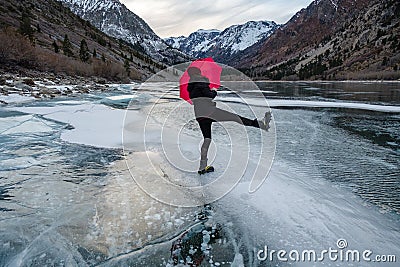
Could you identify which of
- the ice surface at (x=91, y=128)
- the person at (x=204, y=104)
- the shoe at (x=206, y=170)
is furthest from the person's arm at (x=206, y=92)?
the ice surface at (x=91, y=128)

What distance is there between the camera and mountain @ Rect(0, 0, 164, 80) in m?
26.8

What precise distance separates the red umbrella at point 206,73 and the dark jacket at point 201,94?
0.28 ft

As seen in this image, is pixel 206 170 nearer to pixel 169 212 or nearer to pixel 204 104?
pixel 204 104

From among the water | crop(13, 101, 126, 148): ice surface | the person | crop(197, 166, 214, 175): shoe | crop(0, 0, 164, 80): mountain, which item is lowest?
the water

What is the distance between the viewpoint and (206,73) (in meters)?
4.31

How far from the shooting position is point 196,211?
131 inches

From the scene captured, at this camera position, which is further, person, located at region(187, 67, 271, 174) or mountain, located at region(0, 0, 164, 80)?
mountain, located at region(0, 0, 164, 80)

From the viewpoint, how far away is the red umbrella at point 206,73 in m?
4.30

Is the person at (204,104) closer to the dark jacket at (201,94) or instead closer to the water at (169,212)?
the dark jacket at (201,94)

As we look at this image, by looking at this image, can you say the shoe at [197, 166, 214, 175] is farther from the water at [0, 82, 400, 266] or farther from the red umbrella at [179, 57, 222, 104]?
the red umbrella at [179, 57, 222, 104]

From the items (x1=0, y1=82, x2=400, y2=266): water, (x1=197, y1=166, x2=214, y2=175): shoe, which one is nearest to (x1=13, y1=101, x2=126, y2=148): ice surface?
(x1=0, y1=82, x2=400, y2=266): water

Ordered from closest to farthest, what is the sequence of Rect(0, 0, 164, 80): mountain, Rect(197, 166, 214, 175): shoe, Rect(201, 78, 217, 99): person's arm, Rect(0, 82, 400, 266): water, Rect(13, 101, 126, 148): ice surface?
1. Rect(0, 82, 400, 266): water
2. Rect(201, 78, 217, 99): person's arm
3. Rect(197, 166, 214, 175): shoe
4. Rect(13, 101, 126, 148): ice surface
5. Rect(0, 0, 164, 80): mountain

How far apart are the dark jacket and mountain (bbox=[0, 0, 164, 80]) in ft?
81.9

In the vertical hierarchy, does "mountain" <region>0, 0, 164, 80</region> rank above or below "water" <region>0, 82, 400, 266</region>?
above
